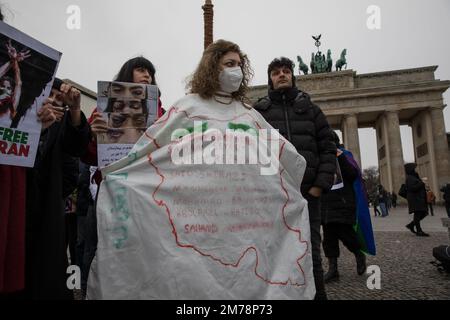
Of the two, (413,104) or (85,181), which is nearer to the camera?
(85,181)

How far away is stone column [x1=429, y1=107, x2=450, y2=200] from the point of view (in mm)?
30781

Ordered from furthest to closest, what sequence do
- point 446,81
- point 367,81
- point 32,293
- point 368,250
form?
point 367,81, point 446,81, point 368,250, point 32,293

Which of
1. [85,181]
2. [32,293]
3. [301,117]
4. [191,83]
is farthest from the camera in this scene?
[85,181]

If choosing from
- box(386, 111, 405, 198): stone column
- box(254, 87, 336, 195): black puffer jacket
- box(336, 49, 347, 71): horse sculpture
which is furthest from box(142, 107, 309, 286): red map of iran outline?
box(336, 49, 347, 71): horse sculpture

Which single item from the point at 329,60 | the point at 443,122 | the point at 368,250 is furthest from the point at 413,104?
the point at 368,250

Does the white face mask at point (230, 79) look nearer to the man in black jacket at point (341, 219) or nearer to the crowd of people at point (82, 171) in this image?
the crowd of people at point (82, 171)

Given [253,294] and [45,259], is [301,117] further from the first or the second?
[45,259]

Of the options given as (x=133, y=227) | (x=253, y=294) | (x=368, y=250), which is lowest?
(x=368, y=250)

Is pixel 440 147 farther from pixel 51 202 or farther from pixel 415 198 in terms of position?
pixel 51 202

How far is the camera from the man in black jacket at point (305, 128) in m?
2.77

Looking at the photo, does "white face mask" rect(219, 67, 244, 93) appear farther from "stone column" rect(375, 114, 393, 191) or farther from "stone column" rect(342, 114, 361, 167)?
"stone column" rect(375, 114, 393, 191)

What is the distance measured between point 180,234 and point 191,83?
1.18m

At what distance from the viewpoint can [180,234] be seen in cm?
181

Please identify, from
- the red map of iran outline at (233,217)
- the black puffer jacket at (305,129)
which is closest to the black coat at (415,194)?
the black puffer jacket at (305,129)
